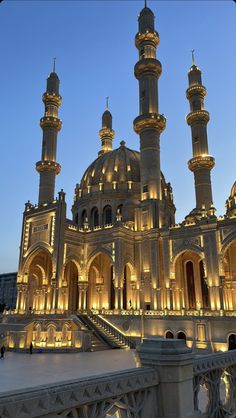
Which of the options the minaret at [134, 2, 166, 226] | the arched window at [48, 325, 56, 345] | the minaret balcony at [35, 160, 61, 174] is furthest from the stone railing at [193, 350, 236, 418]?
the minaret balcony at [35, 160, 61, 174]

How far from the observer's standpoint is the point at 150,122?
32.9 metres

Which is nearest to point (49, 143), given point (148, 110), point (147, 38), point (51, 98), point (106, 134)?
point (51, 98)

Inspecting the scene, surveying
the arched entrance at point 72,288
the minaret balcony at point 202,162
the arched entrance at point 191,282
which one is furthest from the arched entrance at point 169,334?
the minaret balcony at point 202,162

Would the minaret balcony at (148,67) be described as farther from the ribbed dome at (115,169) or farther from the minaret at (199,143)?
the ribbed dome at (115,169)

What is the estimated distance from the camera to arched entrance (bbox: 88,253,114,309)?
110 ft

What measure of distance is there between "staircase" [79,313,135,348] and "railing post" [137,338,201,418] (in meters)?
20.8

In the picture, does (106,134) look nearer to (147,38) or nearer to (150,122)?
(147,38)

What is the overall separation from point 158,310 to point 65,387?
78.5ft

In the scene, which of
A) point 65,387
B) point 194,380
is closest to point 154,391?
point 194,380

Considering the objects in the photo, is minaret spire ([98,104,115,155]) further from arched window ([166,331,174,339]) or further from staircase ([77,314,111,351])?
arched window ([166,331,174,339])

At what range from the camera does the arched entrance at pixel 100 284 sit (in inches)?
1324

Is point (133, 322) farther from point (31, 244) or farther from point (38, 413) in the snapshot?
point (38, 413)

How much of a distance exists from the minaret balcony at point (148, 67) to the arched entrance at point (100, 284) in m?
19.0

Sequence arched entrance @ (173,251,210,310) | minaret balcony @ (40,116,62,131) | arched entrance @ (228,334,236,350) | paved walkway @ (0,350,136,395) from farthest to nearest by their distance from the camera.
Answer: minaret balcony @ (40,116,62,131) → arched entrance @ (173,251,210,310) → arched entrance @ (228,334,236,350) → paved walkway @ (0,350,136,395)
